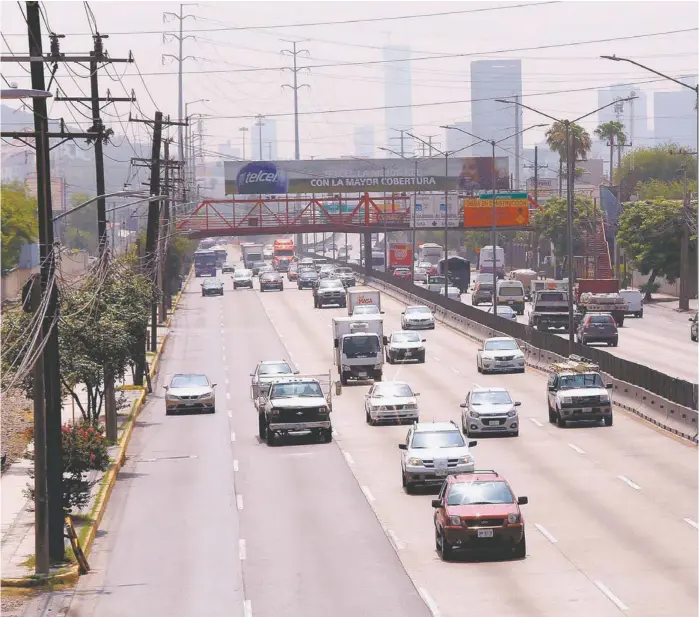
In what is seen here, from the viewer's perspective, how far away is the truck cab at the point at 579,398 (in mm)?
48094

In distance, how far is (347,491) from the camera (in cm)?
3734

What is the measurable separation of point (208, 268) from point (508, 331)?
9673 cm

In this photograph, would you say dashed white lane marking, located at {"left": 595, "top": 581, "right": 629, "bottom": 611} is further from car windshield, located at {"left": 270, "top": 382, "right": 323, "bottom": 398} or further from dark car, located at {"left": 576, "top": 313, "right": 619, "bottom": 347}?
dark car, located at {"left": 576, "top": 313, "right": 619, "bottom": 347}

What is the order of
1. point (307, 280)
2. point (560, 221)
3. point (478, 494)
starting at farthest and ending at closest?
1. point (560, 221)
2. point (307, 280)
3. point (478, 494)

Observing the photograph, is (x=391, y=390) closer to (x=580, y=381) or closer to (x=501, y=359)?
(x=580, y=381)

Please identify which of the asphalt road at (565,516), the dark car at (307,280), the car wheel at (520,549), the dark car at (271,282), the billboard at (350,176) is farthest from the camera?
the billboard at (350,176)

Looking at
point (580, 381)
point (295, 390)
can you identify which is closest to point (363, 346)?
point (580, 381)

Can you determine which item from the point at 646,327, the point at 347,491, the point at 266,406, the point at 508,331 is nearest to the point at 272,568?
the point at 347,491

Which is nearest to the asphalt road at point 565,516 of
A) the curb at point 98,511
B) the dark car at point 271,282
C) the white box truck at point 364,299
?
the curb at point 98,511

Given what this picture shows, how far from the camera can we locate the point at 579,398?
4819 centimetres

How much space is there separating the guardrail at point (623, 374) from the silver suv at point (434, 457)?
10.1 metres

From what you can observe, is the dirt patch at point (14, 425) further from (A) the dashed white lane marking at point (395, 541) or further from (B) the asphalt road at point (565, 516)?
(A) the dashed white lane marking at point (395, 541)

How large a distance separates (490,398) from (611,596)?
22.8 meters

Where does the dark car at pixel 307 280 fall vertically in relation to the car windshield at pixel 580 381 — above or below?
below
